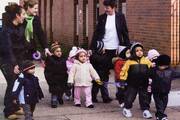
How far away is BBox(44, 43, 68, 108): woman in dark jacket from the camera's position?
1014cm

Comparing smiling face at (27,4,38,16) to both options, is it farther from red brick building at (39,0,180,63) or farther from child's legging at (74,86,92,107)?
red brick building at (39,0,180,63)

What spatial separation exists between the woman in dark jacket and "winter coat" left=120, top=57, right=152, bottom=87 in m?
1.47

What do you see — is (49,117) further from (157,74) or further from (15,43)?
Result: (157,74)

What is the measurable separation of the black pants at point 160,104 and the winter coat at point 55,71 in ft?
6.78

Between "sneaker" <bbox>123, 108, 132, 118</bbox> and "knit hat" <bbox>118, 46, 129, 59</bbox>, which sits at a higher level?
"knit hat" <bbox>118, 46, 129, 59</bbox>

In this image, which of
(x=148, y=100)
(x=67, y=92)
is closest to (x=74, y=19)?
(x=67, y=92)

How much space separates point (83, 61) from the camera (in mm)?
10039

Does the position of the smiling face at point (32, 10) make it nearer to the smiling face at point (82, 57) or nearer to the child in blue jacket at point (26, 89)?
the smiling face at point (82, 57)

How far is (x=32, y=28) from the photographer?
976 centimetres

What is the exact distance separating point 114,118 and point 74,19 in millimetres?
13765

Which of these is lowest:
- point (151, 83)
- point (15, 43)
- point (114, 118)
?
point (114, 118)

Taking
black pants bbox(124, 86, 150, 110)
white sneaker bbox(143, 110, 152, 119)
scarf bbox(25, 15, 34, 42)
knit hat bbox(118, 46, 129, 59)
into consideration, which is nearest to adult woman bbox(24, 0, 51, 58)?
scarf bbox(25, 15, 34, 42)

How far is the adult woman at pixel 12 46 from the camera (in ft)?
28.8

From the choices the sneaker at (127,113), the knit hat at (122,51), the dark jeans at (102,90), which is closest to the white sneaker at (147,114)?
the sneaker at (127,113)
